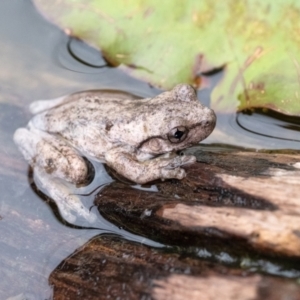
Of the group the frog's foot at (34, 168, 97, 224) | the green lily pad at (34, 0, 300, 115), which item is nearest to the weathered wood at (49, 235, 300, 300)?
the frog's foot at (34, 168, 97, 224)

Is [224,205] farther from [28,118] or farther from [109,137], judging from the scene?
[28,118]

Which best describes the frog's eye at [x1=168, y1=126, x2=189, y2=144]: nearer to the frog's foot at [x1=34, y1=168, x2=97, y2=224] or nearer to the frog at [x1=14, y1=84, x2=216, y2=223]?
the frog at [x1=14, y1=84, x2=216, y2=223]

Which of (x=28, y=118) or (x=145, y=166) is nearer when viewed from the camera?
(x=145, y=166)

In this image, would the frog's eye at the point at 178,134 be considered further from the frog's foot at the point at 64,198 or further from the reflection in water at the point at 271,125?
the frog's foot at the point at 64,198

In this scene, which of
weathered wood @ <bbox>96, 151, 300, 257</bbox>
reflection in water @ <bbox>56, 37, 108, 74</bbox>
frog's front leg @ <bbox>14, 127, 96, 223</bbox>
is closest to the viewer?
weathered wood @ <bbox>96, 151, 300, 257</bbox>

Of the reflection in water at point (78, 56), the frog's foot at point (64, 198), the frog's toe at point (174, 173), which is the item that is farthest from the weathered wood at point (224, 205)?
the reflection in water at point (78, 56)

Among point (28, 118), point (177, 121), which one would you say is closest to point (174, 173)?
point (177, 121)
